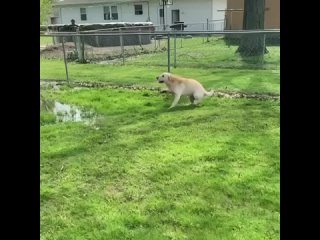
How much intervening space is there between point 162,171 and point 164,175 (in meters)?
0.10

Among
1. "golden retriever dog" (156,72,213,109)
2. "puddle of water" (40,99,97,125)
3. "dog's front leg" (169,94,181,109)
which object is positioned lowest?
"puddle of water" (40,99,97,125)

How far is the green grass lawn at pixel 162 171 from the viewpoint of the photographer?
2.93 m

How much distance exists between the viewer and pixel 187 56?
1379cm

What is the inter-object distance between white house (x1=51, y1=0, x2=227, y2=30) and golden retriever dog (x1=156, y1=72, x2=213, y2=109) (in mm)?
19585

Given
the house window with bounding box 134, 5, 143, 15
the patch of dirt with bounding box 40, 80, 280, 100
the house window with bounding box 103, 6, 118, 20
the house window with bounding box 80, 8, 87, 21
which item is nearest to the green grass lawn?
the patch of dirt with bounding box 40, 80, 280, 100

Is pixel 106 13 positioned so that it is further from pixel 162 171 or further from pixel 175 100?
pixel 162 171

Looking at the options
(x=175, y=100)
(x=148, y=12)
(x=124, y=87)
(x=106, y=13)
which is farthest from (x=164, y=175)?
(x=106, y=13)

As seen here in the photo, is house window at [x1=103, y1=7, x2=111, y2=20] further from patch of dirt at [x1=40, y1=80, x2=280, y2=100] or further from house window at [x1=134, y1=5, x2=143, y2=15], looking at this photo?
patch of dirt at [x1=40, y1=80, x2=280, y2=100]

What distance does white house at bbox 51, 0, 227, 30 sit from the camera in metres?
29.0

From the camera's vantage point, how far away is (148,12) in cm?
3141

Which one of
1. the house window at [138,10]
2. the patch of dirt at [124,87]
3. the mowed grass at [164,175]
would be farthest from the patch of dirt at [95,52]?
the house window at [138,10]
